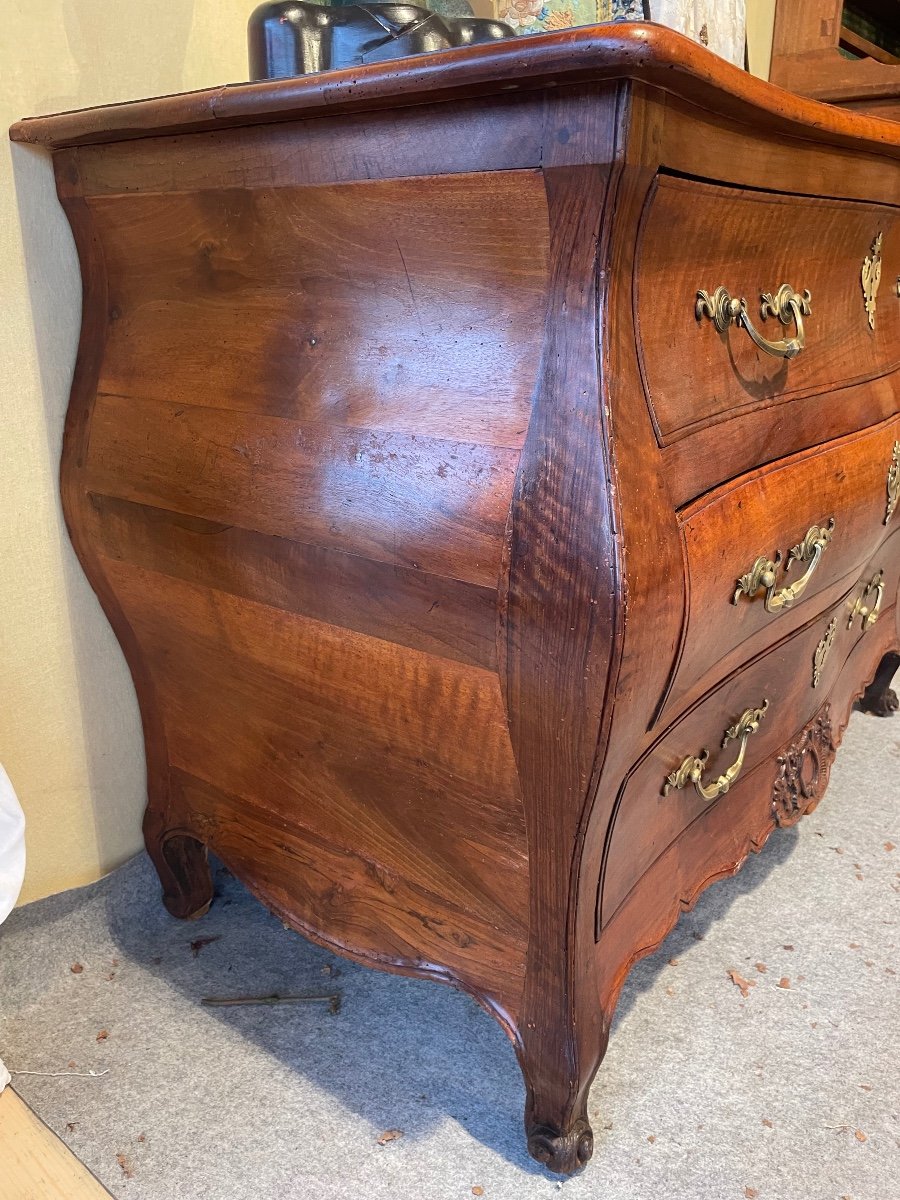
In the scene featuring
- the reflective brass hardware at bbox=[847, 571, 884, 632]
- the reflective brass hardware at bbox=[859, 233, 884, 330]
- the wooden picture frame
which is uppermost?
the wooden picture frame

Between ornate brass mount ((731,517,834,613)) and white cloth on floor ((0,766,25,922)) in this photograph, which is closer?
ornate brass mount ((731,517,834,613))

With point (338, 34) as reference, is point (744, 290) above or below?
below

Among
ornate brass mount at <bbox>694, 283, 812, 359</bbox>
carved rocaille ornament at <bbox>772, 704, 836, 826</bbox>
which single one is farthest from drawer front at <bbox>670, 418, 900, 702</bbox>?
carved rocaille ornament at <bbox>772, 704, 836, 826</bbox>

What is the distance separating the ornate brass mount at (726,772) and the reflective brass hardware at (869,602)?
0.31m

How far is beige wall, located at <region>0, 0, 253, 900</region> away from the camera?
917 millimetres

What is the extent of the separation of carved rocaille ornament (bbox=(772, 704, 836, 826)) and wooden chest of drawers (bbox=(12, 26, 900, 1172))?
71 millimetres

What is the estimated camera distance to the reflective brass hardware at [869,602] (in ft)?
4.07

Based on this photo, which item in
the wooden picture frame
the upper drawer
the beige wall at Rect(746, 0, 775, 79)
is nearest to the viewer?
the upper drawer

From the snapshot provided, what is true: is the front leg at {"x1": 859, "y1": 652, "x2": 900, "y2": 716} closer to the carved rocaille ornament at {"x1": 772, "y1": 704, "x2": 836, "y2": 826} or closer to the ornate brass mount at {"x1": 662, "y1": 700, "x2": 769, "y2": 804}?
the carved rocaille ornament at {"x1": 772, "y1": 704, "x2": 836, "y2": 826}

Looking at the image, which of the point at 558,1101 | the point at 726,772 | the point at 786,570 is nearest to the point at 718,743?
the point at 726,772

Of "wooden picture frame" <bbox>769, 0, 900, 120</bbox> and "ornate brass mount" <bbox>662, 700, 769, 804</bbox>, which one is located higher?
"wooden picture frame" <bbox>769, 0, 900, 120</bbox>

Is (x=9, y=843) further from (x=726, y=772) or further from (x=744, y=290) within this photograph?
(x=744, y=290)

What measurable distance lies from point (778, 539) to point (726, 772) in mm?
266

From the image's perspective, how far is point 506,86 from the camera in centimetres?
56
